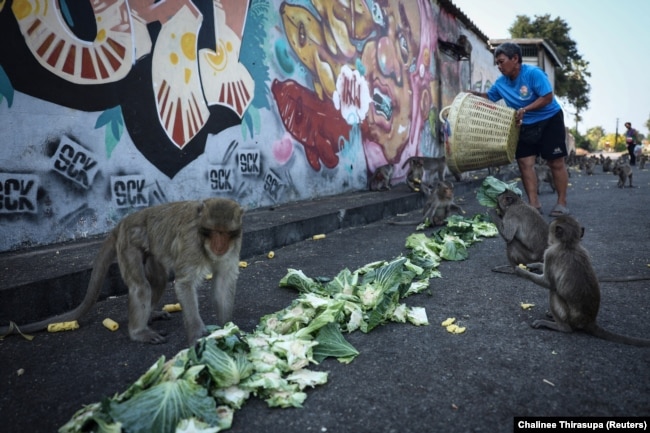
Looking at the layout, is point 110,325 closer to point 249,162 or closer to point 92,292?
point 92,292

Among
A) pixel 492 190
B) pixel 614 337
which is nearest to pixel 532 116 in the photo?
pixel 492 190

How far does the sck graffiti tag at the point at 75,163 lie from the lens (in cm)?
435

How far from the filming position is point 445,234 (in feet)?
17.6

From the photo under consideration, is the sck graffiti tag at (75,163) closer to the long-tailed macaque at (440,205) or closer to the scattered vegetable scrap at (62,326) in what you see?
the scattered vegetable scrap at (62,326)

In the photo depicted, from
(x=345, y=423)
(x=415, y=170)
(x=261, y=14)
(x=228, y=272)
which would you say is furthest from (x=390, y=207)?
(x=345, y=423)

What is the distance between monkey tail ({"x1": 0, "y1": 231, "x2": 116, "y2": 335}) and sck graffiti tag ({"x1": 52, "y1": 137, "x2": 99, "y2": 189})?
78.3 inches

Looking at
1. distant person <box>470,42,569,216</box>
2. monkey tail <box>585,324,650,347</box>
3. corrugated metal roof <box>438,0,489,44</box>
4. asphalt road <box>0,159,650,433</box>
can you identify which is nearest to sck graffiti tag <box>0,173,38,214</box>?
asphalt road <box>0,159,650,433</box>

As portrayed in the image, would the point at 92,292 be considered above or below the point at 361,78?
below

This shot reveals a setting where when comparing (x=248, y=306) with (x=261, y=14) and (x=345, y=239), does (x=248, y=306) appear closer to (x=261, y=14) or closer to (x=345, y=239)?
(x=345, y=239)

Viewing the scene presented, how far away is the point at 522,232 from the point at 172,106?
4049mm

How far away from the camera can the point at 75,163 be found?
4.46 m

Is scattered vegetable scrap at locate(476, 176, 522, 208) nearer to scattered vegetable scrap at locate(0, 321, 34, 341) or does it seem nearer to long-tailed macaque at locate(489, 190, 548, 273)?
long-tailed macaque at locate(489, 190, 548, 273)

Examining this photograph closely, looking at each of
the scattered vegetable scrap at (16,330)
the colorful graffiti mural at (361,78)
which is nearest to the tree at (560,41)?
the colorful graffiti mural at (361,78)

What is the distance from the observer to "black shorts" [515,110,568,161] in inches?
235
